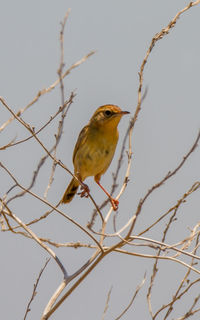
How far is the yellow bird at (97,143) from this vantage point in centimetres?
690

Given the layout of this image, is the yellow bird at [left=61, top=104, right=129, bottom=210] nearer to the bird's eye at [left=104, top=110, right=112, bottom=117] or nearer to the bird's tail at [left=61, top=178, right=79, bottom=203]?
the bird's eye at [left=104, top=110, right=112, bottom=117]

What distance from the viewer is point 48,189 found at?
15.2 ft

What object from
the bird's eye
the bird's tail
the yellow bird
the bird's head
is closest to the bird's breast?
the yellow bird

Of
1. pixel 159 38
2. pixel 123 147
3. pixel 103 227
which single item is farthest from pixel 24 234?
pixel 159 38

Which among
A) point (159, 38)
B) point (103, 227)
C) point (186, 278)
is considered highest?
point (159, 38)

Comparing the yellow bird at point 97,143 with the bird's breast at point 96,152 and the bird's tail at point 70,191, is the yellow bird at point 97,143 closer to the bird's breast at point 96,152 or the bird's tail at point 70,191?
the bird's breast at point 96,152

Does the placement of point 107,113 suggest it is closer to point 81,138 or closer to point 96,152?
point 81,138

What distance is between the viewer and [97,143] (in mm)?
6930

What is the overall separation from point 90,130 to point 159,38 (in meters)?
2.47

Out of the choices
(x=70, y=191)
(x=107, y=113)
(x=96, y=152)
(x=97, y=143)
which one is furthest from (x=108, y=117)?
(x=70, y=191)

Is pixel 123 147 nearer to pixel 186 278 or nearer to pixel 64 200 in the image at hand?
pixel 186 278

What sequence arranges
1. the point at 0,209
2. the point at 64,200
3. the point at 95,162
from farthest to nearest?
the point at 64,200 < the point at 95,162 < the point at 0,209

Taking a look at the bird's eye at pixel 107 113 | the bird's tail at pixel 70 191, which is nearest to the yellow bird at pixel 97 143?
the bird's eye at pixel 107 113

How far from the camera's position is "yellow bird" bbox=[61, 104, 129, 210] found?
6898 mm
